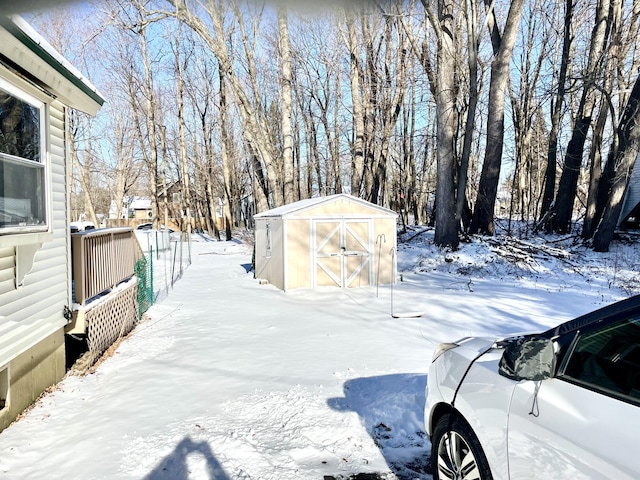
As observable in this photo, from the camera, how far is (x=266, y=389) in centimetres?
488

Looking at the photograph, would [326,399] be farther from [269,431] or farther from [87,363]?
[87,363]

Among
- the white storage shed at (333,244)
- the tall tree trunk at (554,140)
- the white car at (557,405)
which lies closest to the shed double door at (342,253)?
the white storage shed at (333,244)

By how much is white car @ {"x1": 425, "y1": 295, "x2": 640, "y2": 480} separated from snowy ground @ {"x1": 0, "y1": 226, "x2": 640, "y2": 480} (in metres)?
1.16

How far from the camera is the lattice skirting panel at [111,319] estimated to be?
5.85 metres

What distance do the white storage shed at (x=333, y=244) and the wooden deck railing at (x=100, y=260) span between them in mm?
4527

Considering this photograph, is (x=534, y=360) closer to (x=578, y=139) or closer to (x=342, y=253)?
(x=342, y=253)

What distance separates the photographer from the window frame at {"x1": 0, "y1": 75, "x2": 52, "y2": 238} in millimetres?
3807

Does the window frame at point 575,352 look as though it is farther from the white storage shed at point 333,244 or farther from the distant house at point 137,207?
the distant house at point 137,207

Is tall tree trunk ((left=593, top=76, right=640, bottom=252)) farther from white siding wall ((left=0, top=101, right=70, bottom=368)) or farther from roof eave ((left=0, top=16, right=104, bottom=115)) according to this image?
white siding wall ((left=0, top=101, right=70, bottom=368))

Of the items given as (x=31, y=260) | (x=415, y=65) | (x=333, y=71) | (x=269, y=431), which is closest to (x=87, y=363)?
(x=31, y=260)

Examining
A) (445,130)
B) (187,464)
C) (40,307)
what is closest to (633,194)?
(445,130)

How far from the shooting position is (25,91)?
4.15 metres

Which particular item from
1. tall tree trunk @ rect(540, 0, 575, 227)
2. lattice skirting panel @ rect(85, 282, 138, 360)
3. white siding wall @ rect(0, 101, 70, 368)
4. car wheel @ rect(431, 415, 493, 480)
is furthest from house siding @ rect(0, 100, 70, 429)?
tall tree trunk @ rect(540, 0, 575, 227)

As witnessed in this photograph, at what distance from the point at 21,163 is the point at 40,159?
0.41 m
